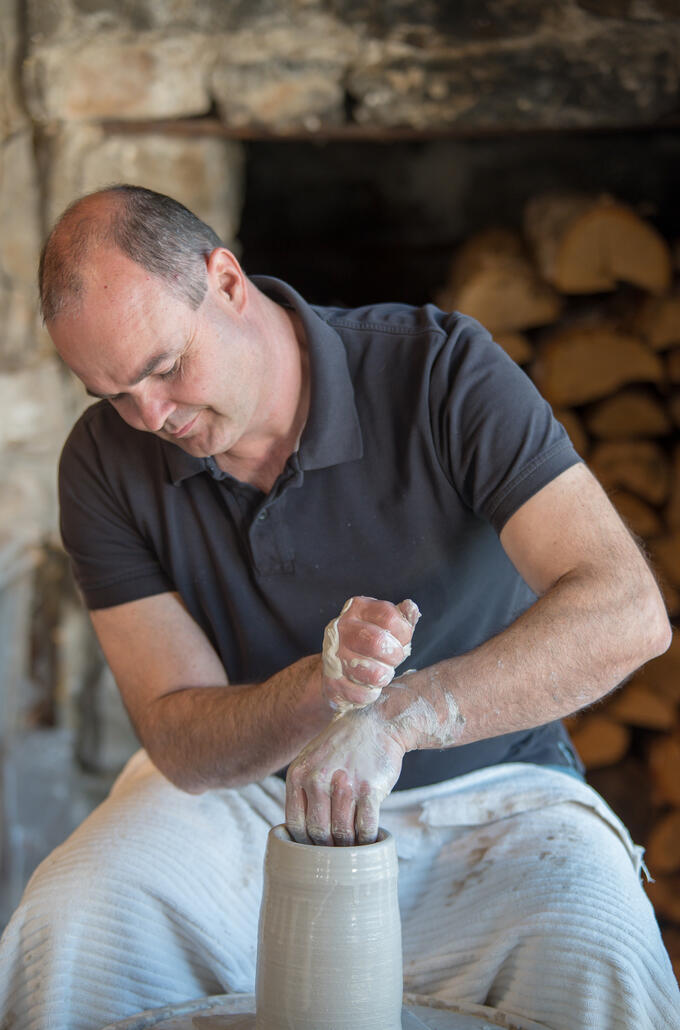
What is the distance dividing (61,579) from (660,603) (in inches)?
62.2

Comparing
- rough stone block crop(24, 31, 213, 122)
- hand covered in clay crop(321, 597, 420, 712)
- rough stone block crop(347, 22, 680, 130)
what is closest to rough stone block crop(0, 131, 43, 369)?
rough stone block crop(24, 31, 213, 122)

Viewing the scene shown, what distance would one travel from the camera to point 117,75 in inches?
88.5

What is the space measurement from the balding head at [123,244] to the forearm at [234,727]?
494mm

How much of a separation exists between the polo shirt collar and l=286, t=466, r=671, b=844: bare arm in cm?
27

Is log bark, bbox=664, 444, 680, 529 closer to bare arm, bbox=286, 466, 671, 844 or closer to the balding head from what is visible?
bare arm, bbox=286, 466, 671, 844

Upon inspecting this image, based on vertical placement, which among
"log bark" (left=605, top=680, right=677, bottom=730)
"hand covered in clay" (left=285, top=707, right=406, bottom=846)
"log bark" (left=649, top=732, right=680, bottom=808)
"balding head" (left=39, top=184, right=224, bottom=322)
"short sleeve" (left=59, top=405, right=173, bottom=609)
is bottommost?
"log bark" (left=649, top=732, right=680, bottom=808)

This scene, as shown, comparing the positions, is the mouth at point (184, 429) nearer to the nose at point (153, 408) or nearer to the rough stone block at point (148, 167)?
the nose at point (153, 408)

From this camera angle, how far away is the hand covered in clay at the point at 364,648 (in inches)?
43.8

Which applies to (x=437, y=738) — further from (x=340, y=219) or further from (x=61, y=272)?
(x=340, y=219)

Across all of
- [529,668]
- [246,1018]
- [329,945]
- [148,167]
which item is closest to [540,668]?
[529,668]

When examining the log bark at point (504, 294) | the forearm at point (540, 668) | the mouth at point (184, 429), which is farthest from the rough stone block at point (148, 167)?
the forearm at point (540, 668)

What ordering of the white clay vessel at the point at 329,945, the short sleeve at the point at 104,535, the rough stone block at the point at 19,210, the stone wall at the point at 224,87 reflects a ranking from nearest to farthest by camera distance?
→ 1. the white clay vessel at the point at 329,945
2. the short sleeve at the point at 104,535
3. the stone wall at the point at 224,87
4. the rough stone block at the point at 19,210

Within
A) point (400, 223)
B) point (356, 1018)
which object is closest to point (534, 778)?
point (356, 1018)

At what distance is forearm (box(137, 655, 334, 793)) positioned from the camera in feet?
4.27
